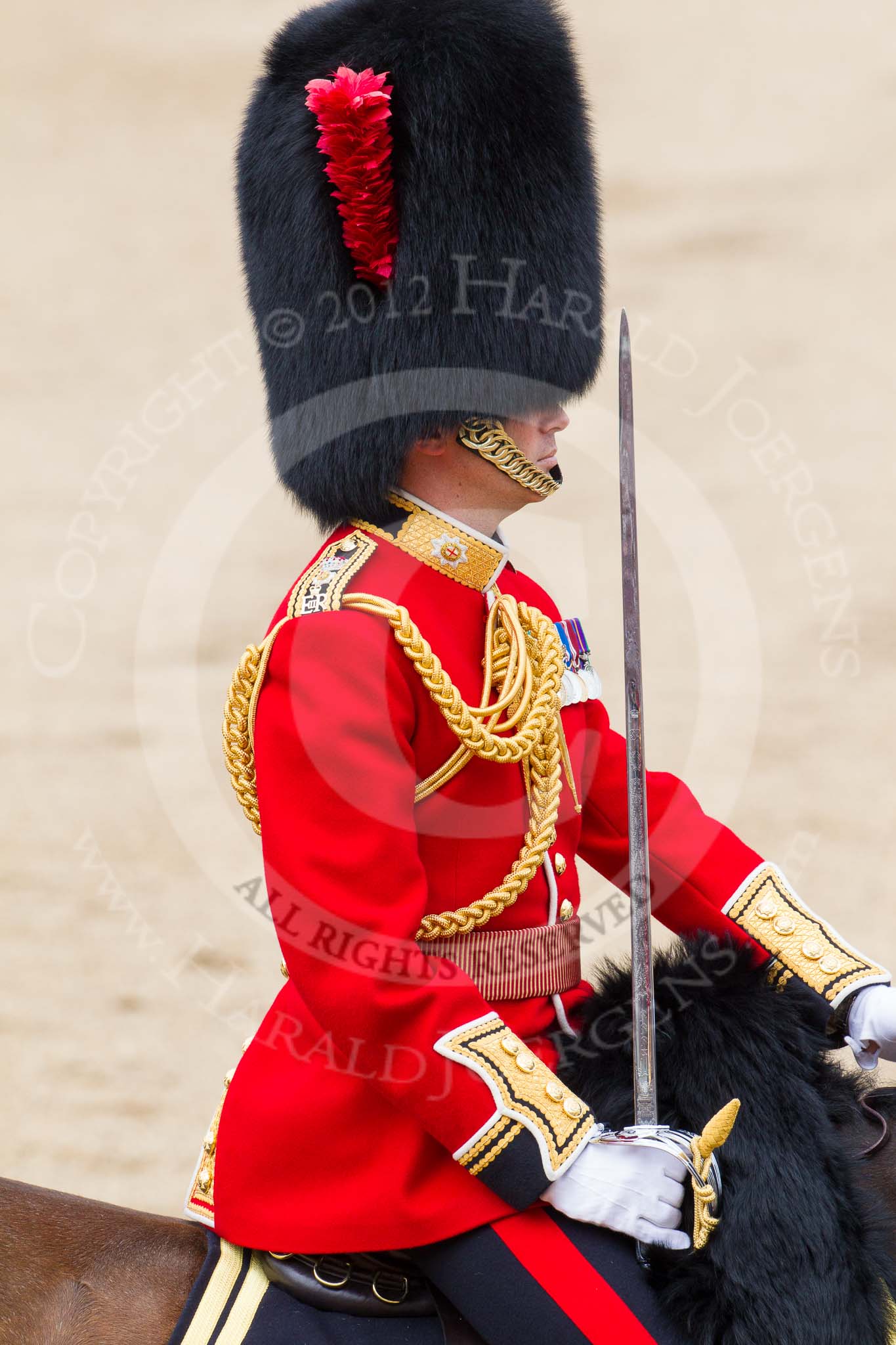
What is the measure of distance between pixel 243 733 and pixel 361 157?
0.51 m

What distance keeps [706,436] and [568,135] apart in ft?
11.5

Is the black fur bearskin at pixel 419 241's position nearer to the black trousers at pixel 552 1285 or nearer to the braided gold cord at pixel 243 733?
the braided gold cord at pixel 243 733

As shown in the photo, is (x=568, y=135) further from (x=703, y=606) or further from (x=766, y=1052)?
(x=703, y=606)

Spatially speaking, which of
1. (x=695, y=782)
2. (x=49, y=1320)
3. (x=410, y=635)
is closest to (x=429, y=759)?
(x=410, y=635)

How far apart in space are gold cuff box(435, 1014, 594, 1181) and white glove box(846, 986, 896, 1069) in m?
0.33

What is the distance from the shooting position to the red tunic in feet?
3.67

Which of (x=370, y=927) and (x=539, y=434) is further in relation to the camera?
(x=539, y=434)

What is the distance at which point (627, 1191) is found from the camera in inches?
44.0

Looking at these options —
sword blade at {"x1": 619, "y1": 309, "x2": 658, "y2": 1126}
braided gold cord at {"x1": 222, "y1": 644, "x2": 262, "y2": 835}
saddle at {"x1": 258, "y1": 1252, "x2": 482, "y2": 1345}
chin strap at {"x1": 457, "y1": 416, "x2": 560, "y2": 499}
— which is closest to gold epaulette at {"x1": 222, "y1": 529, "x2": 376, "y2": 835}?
braided gold cord at {"x1": 222, "y1": 644, "x2": 262, "y2": 835}

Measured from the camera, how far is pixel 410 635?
3.92 feet

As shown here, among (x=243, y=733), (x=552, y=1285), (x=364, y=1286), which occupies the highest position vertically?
(x=243, y=733)

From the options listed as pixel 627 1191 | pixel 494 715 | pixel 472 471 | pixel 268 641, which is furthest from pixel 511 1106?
pixel 472 471

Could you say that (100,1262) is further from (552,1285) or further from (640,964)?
(640,964)

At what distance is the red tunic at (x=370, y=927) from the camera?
3.67 feet
